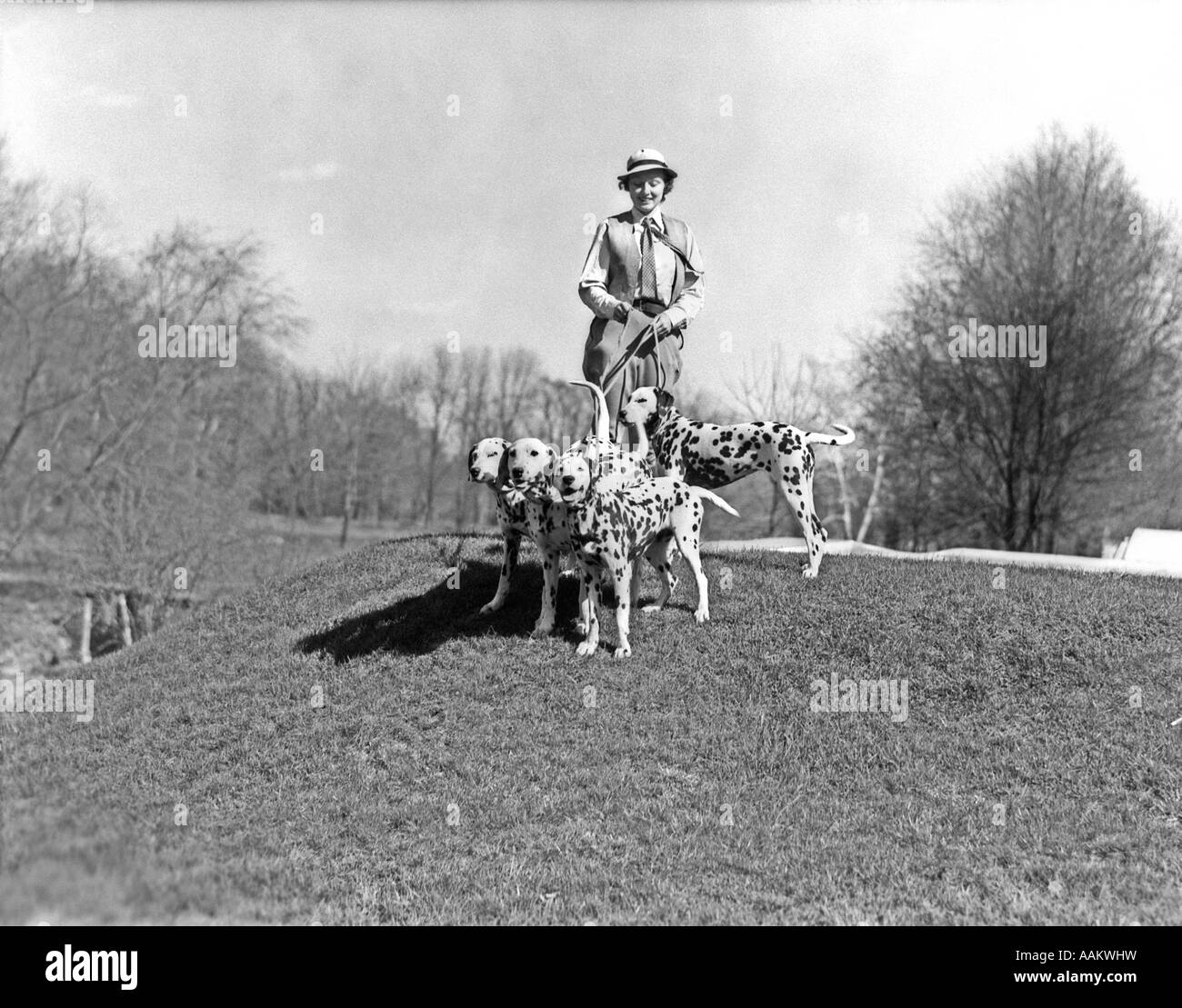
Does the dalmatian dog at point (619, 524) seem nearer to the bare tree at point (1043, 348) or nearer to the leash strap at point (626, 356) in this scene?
the leash strap at point (626, 356)

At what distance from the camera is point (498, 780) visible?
281 inches

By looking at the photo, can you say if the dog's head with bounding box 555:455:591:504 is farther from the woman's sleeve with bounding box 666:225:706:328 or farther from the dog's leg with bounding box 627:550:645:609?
the woman's sleeve with bounding box 666:225:706:328

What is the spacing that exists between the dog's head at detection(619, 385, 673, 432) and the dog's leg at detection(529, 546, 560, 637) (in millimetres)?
2002

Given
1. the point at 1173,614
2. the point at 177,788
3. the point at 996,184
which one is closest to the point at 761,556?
the point at 1173,614

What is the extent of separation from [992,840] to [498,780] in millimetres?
3475

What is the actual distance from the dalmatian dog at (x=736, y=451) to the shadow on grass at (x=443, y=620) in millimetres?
1858

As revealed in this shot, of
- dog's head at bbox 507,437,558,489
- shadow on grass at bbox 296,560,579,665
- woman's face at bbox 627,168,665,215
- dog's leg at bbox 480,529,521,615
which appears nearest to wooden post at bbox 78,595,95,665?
shadow on grass at bbox 296,560,579,665

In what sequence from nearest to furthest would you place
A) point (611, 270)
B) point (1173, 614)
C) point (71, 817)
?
point (71, 817) → point (1173, 614) → point (611, 270)

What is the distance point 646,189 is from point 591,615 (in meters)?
4.79

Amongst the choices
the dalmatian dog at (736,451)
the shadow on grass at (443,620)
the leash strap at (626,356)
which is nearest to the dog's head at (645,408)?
the dalmatian dog at (736,451)

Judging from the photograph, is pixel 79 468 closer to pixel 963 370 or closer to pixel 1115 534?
pixel 963 370

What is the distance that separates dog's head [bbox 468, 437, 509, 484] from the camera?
29.5 feet

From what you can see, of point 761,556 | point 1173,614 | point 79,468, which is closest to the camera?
point 1173,614
